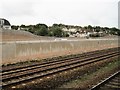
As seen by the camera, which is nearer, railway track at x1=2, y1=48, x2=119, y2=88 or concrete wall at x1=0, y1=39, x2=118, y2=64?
railway track at x1=2, y1=48, x2=119, y2=88

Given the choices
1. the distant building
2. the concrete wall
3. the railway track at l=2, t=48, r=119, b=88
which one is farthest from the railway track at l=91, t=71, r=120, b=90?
the distant building

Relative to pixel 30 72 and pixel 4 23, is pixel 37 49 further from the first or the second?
pixel 4 23

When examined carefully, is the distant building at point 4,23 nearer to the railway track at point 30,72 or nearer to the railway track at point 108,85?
the railway track at point 30,72

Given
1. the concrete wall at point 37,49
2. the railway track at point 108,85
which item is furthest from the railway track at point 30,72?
the railway track at point 108,85

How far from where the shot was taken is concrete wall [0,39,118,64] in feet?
77.7

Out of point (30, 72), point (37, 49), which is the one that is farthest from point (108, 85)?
point (37, 49)

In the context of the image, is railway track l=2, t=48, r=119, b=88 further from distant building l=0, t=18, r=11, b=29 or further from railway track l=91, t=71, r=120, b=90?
distant building l=0, t=18, r=11, b=29

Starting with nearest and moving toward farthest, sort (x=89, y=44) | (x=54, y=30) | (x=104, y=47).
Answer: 1. (x=89, y=44)
2. (x=104, y=47)
3. (x=54, y=30)

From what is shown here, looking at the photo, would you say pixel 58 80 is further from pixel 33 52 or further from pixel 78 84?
pixel 33 52

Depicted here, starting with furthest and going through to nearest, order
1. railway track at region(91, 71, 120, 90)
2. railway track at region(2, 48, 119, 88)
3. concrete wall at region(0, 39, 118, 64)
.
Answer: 1. concrete wall at region(0, 39, 118, 64)
2. railway track at region(2, 48, 119, 88)
3. railway track at region(91, 71, 120, 90)

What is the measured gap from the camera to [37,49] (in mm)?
28234

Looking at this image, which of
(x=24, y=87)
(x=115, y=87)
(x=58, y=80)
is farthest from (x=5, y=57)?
(x=115, y=87)

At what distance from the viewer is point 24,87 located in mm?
11984

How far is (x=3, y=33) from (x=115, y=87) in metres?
49.0
